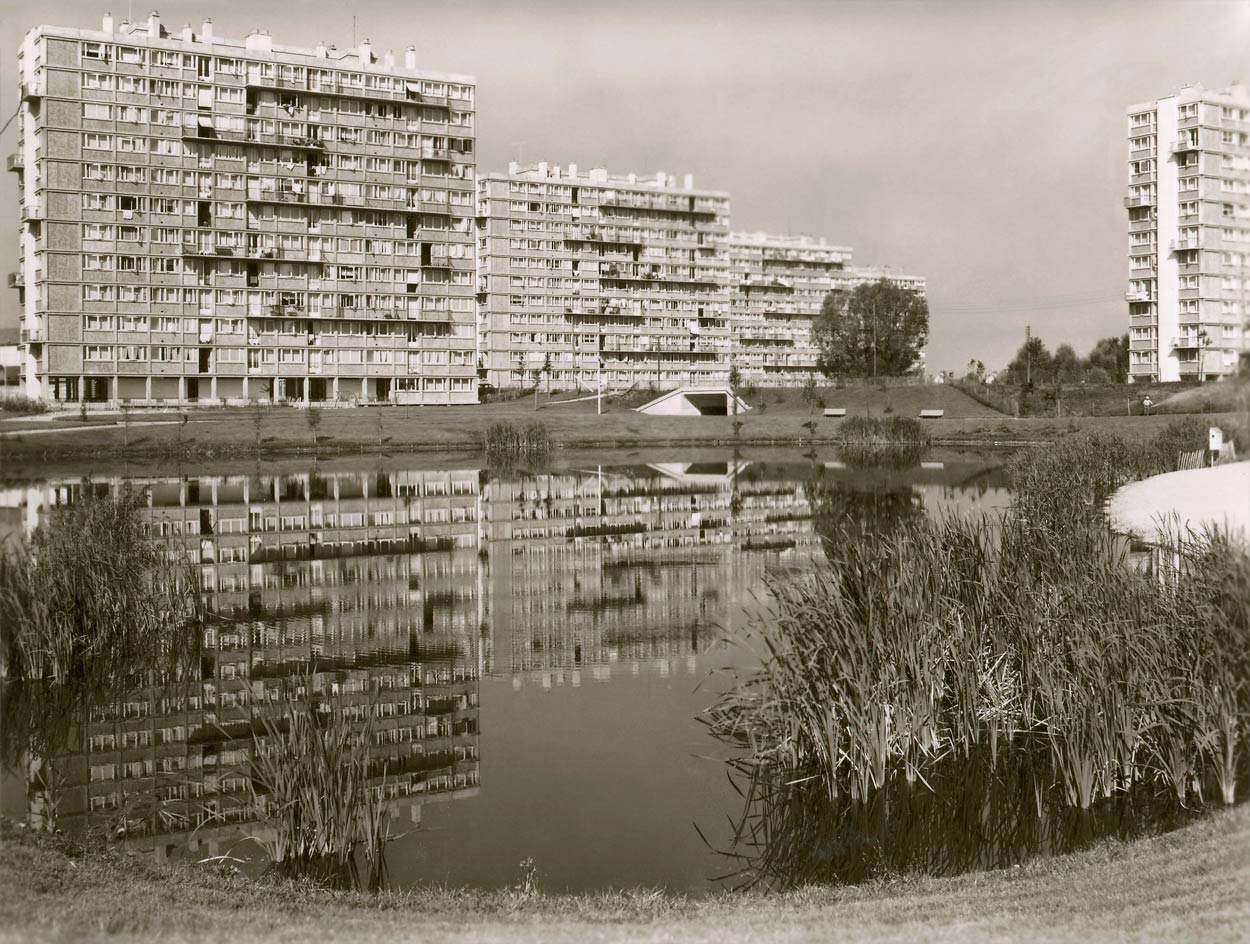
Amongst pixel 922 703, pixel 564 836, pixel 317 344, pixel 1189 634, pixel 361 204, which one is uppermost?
pixel 361 204

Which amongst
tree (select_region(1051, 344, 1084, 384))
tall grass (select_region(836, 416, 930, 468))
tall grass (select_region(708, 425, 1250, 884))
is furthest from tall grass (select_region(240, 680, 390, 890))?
tree (select_region(1051, 344, 1084, 384))

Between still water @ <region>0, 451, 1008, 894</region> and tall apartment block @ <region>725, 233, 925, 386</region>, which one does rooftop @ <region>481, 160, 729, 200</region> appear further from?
still water @ <region>0, 451, 1008, 894</region>

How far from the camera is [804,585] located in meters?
14.8

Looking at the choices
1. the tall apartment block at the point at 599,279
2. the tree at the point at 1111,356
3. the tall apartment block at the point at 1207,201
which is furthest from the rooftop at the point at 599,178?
the tall apartment block at the point at 1207,201

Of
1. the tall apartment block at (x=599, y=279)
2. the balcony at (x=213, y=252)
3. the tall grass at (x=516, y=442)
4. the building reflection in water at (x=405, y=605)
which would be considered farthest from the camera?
the tall apartment block at (x=599, y=279)

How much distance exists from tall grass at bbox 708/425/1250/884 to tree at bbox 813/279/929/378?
113 meters

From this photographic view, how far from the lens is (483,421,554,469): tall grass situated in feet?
221

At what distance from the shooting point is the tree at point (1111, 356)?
343 feet

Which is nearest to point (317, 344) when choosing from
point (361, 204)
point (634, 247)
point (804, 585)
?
point (361, 204)

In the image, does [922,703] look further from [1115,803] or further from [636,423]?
[636,423]

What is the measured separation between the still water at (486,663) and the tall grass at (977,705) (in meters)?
0.82

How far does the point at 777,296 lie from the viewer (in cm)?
16988

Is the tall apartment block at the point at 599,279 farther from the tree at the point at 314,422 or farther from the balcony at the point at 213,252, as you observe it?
the tree at the point at 314,422

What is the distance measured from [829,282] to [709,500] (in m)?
135
